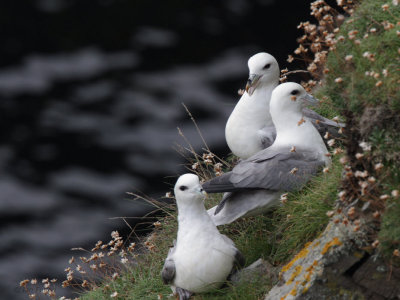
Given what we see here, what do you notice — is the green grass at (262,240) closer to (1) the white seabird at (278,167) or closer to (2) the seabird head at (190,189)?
(1) the white seabird at (278,167)

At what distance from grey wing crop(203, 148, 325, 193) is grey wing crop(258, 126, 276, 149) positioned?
501mm

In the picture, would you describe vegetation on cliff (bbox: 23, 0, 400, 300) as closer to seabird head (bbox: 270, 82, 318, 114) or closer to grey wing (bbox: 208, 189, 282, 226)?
grey wing (bbox: 208, 189, 282, 226)

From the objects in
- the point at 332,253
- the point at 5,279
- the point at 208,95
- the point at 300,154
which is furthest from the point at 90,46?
the point at 332,253

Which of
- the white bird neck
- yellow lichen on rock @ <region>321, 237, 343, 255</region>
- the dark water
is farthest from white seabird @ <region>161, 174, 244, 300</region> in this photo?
the dark water

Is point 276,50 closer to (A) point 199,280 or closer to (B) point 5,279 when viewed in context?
(B) point 5,279

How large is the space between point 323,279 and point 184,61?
299 inches

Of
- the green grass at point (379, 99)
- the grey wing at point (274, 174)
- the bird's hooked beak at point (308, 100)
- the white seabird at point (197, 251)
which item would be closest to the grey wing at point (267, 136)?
the bird's hooked beak at point (308, 100)

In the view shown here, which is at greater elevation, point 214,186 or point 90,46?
point 214,186

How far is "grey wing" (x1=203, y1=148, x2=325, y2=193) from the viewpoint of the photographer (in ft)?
17.0

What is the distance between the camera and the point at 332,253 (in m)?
4.39

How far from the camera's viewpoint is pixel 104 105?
11289 mm

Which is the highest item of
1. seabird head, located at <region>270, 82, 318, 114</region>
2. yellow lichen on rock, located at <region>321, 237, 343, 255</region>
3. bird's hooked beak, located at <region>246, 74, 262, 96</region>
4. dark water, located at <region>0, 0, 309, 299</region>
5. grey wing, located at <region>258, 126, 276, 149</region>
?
seabird head, located at <region>270, 82, 318, 114</region>

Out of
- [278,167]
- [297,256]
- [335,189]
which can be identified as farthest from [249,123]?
[297,256]

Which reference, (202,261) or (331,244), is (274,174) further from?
(331,244)
